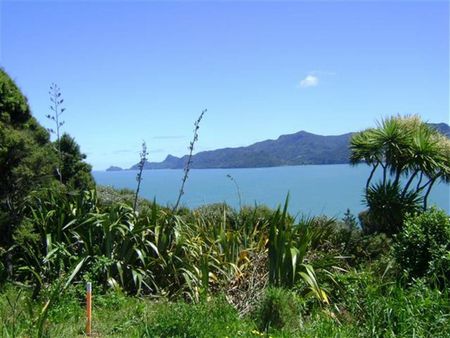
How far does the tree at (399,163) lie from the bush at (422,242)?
15.3ft

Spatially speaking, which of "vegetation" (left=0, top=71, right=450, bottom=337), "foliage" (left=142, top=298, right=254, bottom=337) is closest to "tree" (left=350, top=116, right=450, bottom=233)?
"vegetation" (left=0, top=71, right=450, bottom=337)

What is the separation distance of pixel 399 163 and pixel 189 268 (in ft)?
24.5

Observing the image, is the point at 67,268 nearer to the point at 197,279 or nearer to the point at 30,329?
the point at 197,279

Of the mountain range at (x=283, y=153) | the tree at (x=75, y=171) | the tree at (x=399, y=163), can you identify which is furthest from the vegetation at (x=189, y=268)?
the mountain range at (x=283, y=153)

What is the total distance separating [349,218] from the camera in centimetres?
946

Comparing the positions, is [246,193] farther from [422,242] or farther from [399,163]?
[422,242]

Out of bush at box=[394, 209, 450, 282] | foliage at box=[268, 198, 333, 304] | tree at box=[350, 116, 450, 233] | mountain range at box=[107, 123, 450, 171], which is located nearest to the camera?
foliage at box=[268, 198, 333, 304]

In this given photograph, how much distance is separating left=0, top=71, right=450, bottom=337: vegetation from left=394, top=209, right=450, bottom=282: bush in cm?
1

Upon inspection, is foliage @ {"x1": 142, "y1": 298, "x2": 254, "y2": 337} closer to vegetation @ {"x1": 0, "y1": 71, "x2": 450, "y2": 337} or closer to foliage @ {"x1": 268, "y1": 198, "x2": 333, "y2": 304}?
→ vegetation @ {"x1": 0, "y1": 71, "x2": 450, "y2": 337}

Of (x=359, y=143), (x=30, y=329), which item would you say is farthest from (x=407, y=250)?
(x=359, y=143)

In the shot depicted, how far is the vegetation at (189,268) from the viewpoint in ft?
15.6

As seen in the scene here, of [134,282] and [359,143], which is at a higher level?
[359,143]

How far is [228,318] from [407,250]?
2826 mm

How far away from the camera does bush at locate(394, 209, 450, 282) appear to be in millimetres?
6430
